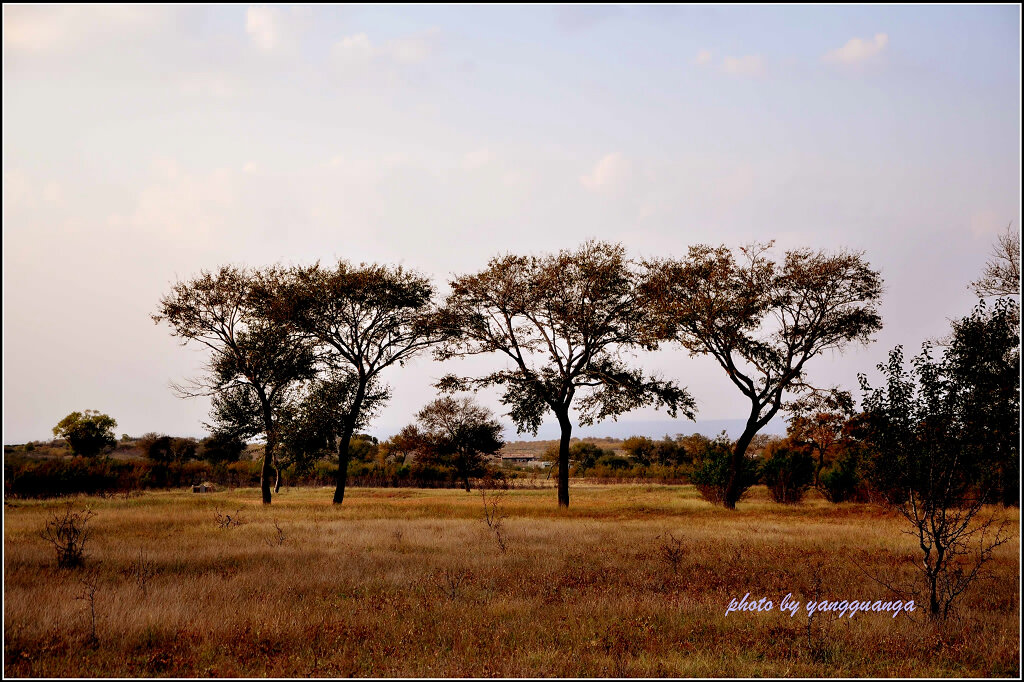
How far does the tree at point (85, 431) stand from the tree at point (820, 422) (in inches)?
1862

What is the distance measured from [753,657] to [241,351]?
29655 mm

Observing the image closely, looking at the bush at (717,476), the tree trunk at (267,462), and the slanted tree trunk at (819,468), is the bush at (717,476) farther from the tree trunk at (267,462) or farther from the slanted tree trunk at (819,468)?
the tree trunk at (267,462)

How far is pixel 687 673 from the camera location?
8.87 meters

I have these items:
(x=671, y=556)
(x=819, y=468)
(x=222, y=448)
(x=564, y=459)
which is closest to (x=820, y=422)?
(x=819, y=468)

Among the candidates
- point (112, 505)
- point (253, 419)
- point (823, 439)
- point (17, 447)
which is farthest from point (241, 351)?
point (17, 447)

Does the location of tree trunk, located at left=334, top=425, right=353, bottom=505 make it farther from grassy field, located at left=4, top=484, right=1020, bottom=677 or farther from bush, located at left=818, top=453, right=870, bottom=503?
bush, located at left=818, top=453, right=870, bottom=503

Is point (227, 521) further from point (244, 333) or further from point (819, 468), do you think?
point (819, 468)

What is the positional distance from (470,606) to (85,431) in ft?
158

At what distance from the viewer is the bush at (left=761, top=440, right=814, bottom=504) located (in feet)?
127

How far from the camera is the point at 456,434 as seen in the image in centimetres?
5381

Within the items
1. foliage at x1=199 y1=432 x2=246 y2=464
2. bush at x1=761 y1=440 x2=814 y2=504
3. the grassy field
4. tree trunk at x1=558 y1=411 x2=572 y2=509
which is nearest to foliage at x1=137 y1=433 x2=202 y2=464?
foliage at x1=199 y1=432 x2=246 y2=464

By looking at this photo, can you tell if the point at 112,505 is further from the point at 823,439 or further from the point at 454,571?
the point at 823,439

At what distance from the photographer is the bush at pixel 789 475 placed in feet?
127

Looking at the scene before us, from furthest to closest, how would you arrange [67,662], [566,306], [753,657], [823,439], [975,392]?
[823,439] < [566,306] < [975,392] < [753,657] < [67,662]
